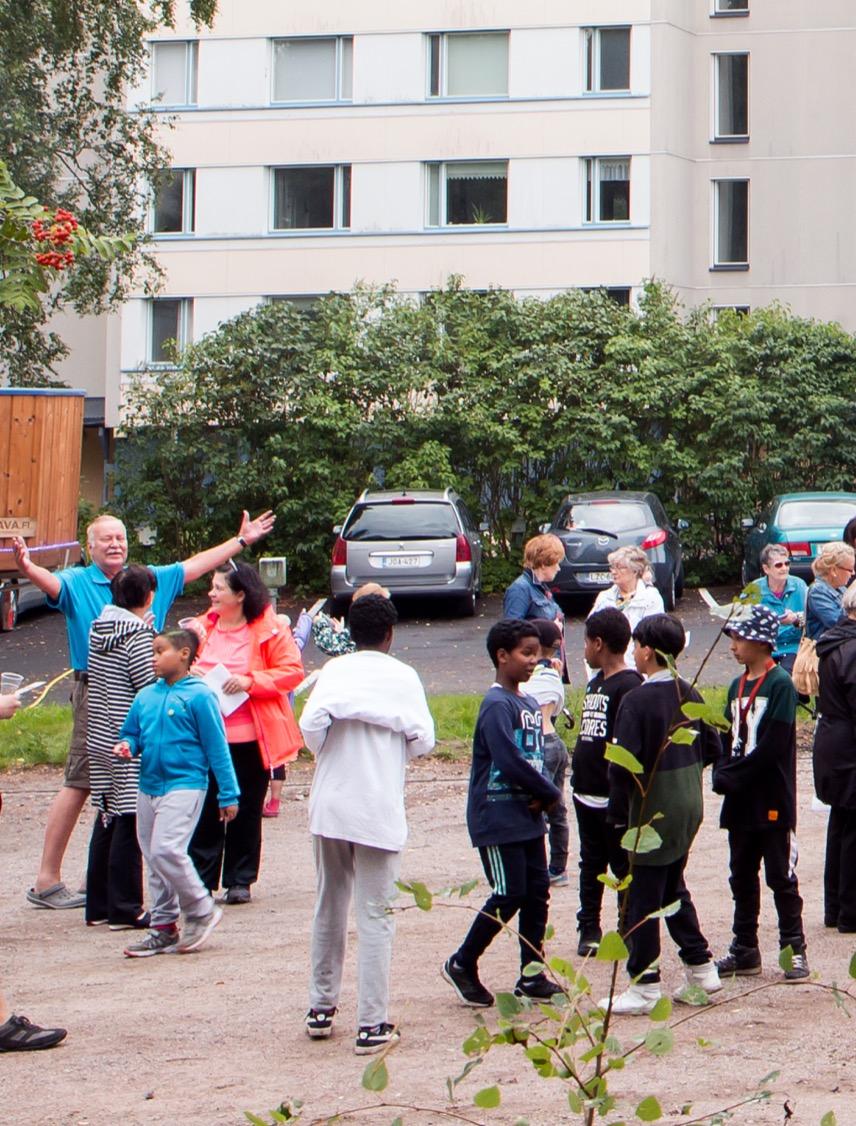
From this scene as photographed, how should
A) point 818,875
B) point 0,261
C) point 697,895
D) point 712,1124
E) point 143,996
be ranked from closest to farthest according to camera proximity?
point 712,1124 < point 143,996 < point 0,261 < point 697,895 < point 818,875

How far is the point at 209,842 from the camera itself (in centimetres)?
909

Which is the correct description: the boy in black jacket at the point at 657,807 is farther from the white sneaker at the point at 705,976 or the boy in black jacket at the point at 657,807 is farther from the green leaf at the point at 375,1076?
the green leaf at the point at 375,1076

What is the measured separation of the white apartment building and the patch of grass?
26.6m

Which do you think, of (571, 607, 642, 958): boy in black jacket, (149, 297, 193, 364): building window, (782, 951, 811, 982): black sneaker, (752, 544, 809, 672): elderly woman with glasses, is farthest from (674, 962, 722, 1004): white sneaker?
(149, 297, 193, 364): building window

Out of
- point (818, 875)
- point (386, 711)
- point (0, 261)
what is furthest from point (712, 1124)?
point (818, 875)

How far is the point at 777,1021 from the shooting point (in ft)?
22.1

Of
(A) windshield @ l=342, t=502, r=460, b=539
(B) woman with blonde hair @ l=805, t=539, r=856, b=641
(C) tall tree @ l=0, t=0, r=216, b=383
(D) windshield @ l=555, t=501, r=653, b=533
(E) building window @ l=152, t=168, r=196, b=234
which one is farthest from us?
(E) building window @ l=152, t=168, r=196, b=234

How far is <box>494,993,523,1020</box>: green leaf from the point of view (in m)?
3.36

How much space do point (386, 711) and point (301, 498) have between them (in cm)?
2112

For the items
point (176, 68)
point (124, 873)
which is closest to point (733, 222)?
point (176, 68)

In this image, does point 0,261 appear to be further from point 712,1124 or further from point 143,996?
point 712,1124

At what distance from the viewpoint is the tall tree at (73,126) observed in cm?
2683

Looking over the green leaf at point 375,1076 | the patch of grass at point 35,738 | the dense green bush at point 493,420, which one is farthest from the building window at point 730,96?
the green leaf at point 375,1076

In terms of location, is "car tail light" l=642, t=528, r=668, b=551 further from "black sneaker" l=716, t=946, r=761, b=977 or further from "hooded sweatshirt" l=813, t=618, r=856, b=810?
"black sneaker" l=716, t=946, r=761, b=977
